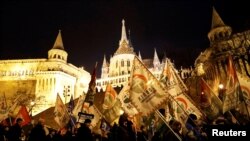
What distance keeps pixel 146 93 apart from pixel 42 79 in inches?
2203

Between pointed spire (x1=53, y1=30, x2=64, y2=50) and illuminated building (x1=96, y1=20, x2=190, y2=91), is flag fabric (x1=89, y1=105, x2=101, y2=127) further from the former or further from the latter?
illuminated building (x1=96, y1=20, x2=190, y2=91)

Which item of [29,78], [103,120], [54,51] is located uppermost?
[54,51]

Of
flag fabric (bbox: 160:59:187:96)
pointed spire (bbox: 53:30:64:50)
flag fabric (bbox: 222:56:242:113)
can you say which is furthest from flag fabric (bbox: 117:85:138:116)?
pointed spire (bbox: 53:30:64:50)

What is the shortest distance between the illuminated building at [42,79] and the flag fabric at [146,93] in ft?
161

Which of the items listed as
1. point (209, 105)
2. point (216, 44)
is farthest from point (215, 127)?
point (216, 44)

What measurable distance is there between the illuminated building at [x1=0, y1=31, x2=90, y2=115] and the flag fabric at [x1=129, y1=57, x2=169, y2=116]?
161ft

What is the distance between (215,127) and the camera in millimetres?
6785

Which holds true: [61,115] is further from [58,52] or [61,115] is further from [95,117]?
[58,52]

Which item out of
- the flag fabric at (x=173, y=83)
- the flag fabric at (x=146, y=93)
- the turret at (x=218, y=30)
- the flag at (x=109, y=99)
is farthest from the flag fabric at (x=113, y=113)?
the turret at (x=218, y=30)

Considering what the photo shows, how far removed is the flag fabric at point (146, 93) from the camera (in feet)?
37.5

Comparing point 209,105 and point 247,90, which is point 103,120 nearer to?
point 209,105

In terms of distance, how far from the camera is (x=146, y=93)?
38.6 feet

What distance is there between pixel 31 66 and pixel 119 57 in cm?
2920
